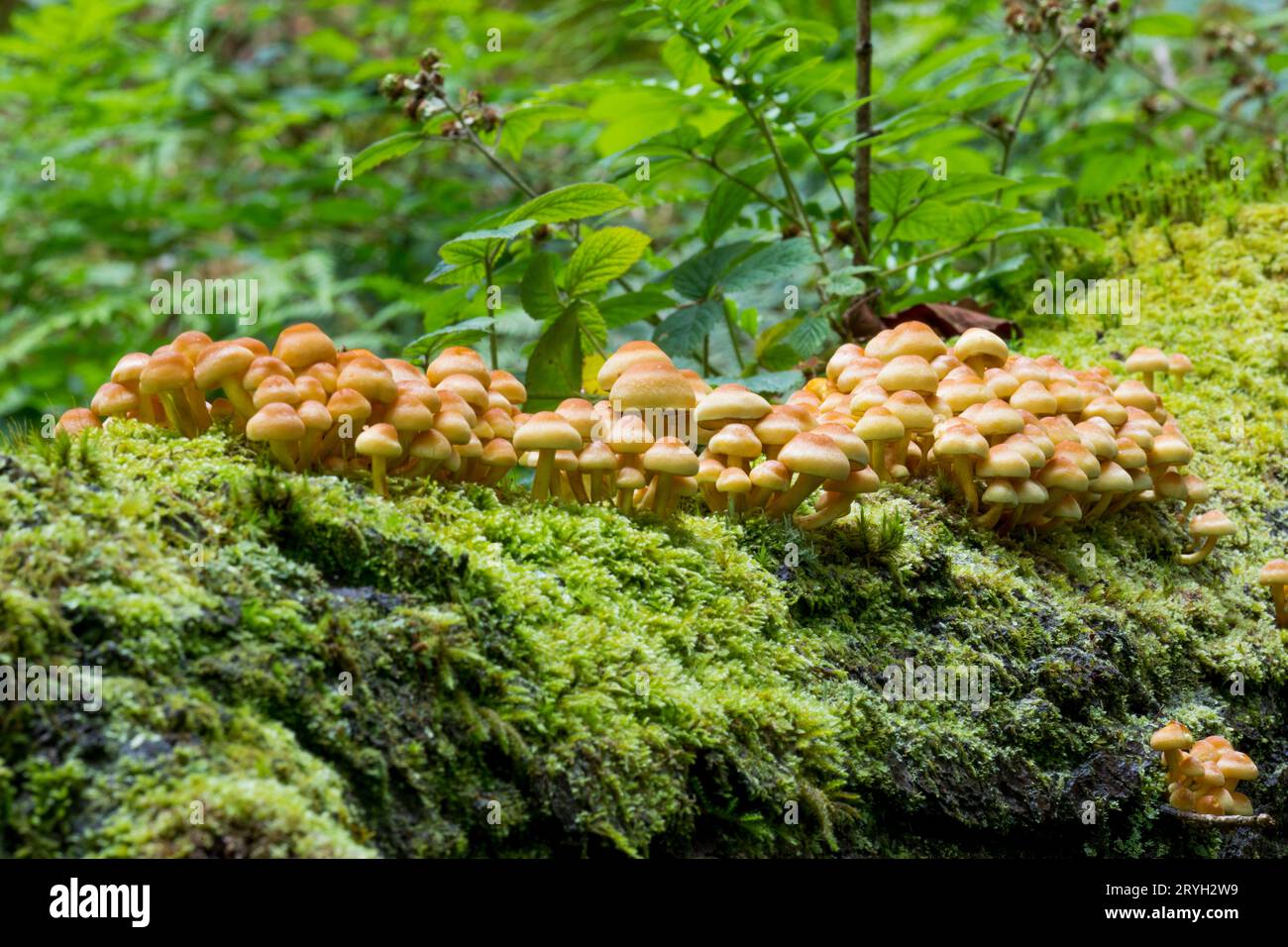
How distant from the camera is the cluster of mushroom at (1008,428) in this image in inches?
107

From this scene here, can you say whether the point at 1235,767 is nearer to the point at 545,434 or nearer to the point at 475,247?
the point at 545,434

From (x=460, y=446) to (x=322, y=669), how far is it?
73 cm

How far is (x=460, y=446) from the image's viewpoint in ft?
7.54

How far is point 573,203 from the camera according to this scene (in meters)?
2.89

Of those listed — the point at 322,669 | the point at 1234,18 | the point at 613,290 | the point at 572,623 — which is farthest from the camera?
the point at 1234,18

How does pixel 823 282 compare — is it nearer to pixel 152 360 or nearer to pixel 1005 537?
pixel 1005 537

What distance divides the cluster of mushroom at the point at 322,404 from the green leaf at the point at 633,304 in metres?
1.15

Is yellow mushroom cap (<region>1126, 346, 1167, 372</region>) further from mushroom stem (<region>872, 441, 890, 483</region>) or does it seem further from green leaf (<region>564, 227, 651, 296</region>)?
green leaf (<region>564, 227, 651, 296</region>)

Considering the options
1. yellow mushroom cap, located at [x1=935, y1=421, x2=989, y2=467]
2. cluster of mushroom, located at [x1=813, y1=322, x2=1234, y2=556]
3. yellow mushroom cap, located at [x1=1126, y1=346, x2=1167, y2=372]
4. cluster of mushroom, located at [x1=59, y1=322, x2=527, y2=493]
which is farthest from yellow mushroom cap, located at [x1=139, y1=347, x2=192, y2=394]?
yellow mushroom cap, located at [x1=1126, y1=346, x2=1167, y2=372]

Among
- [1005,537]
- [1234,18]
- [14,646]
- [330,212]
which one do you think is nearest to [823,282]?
[1005,537]

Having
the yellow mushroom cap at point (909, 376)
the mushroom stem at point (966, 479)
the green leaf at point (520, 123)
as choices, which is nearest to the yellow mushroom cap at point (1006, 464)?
the mushroom stem at point (966, 479)

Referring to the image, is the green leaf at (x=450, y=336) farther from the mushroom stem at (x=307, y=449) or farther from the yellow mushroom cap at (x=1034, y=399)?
the yellow mushroom cap at (x=1034, y=399)

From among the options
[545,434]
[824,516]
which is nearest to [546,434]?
[545,434]
